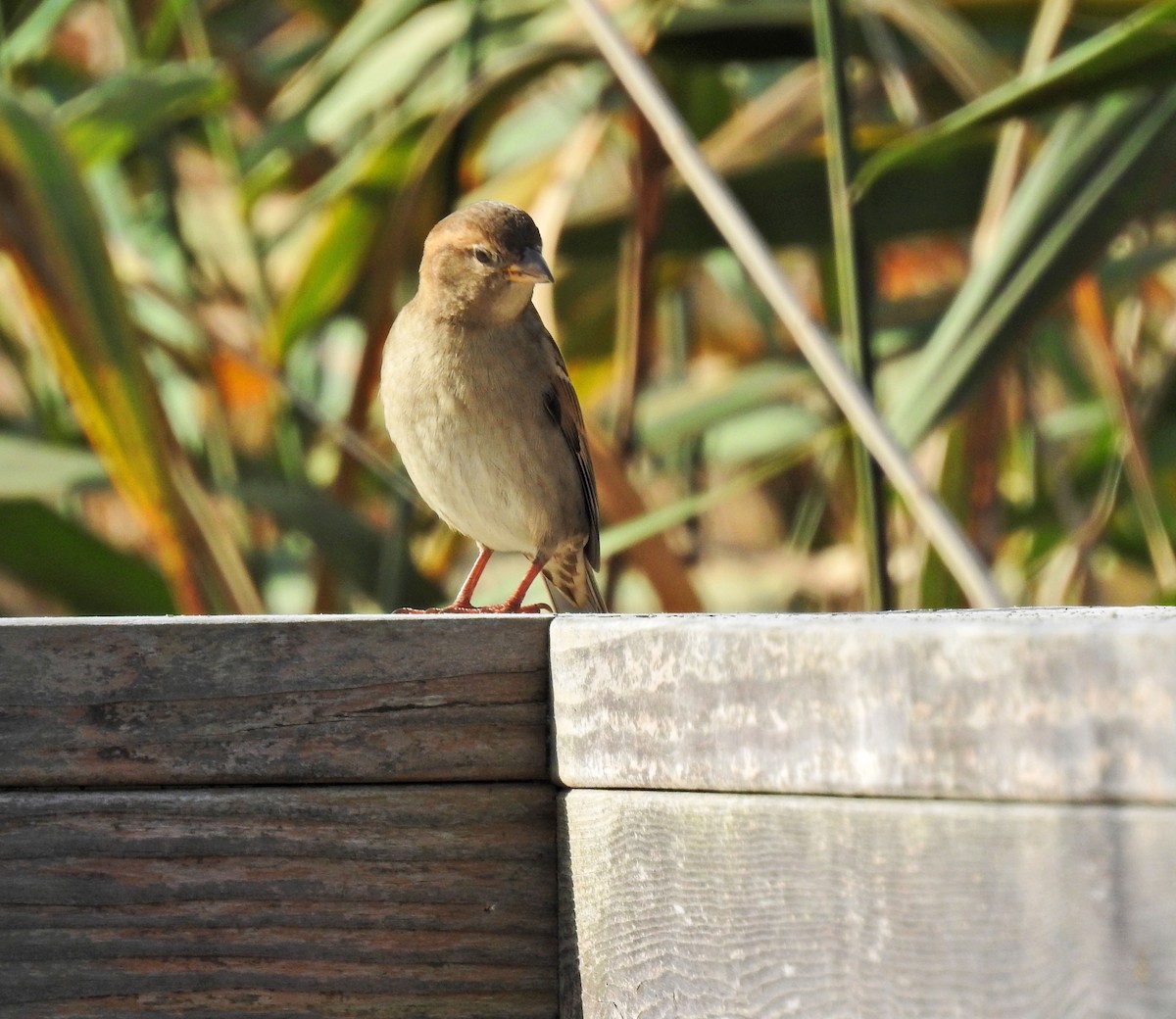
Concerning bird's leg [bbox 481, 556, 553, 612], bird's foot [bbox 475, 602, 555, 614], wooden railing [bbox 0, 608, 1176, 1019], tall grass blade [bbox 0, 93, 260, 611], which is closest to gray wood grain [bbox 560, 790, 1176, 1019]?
wooden railing [bbox 0, 608, 1176, 1019]

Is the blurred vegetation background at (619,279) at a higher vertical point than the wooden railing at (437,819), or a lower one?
higher

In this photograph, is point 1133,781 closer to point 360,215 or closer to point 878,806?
point 878,806

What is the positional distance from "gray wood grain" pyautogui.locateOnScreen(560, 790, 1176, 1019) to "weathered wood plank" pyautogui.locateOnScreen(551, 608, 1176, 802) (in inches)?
0.7

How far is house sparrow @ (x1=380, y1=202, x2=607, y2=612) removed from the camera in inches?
95.6

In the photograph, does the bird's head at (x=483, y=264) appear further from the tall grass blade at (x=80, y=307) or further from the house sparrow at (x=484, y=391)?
the tall grass blade at (x=80, y=307)

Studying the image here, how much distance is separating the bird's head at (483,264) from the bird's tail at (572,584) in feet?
1.62

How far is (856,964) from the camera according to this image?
983 mm

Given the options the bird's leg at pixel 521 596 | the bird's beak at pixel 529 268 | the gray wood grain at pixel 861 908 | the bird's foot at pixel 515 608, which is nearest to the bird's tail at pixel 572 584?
the bird's leg at pixel 521 596

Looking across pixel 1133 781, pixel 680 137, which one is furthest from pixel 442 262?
pixel 1133 781

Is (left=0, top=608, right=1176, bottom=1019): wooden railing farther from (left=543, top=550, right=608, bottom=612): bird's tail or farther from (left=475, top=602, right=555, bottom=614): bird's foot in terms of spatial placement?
(left=543, top=550, right=608, bottom=612): bird's tail

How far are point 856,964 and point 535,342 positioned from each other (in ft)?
5.59

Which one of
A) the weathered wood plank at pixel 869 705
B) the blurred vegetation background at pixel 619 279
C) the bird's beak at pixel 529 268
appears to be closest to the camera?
the weathered wood plank at pixel 869 705

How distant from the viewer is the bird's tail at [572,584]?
2848 mm

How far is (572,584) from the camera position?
2920 mm
